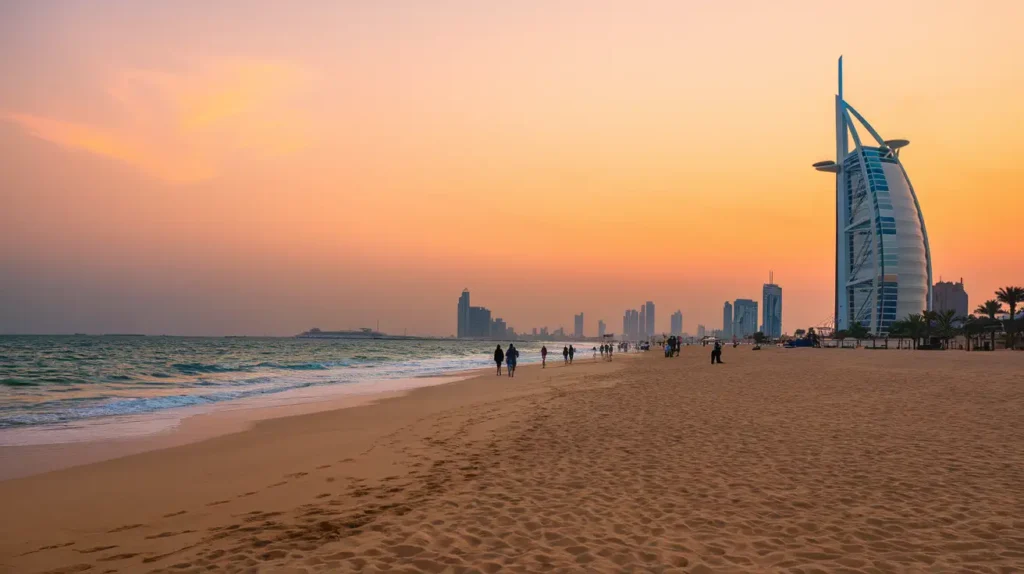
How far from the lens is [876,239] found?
13962 centimetres

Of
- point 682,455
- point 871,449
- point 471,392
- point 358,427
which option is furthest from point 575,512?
point 471,392

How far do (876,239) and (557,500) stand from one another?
159 meters

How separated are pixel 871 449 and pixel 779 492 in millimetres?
3700

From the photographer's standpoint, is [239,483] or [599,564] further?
[239,483]

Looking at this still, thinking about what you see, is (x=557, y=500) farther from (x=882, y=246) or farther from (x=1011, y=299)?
(x=882, y=246)

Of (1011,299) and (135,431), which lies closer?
(135,431)

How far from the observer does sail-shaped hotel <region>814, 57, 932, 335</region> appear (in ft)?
458

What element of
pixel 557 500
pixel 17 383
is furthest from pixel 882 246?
pixel 557 500

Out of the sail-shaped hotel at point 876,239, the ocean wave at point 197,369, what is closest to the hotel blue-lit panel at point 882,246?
the sail-shaped hotel at point 876,239

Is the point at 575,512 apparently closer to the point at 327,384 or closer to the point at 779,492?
the point at 779,492

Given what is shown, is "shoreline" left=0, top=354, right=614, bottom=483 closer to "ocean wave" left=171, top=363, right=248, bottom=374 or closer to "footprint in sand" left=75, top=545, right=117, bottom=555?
"footprint in sand" left=75, top=545, right=117, bottom=555

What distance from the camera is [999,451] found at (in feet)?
31.1

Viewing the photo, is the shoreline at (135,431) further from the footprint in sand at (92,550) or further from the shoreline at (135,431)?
the footprint in sand at (92,550)

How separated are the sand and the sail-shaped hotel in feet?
486
